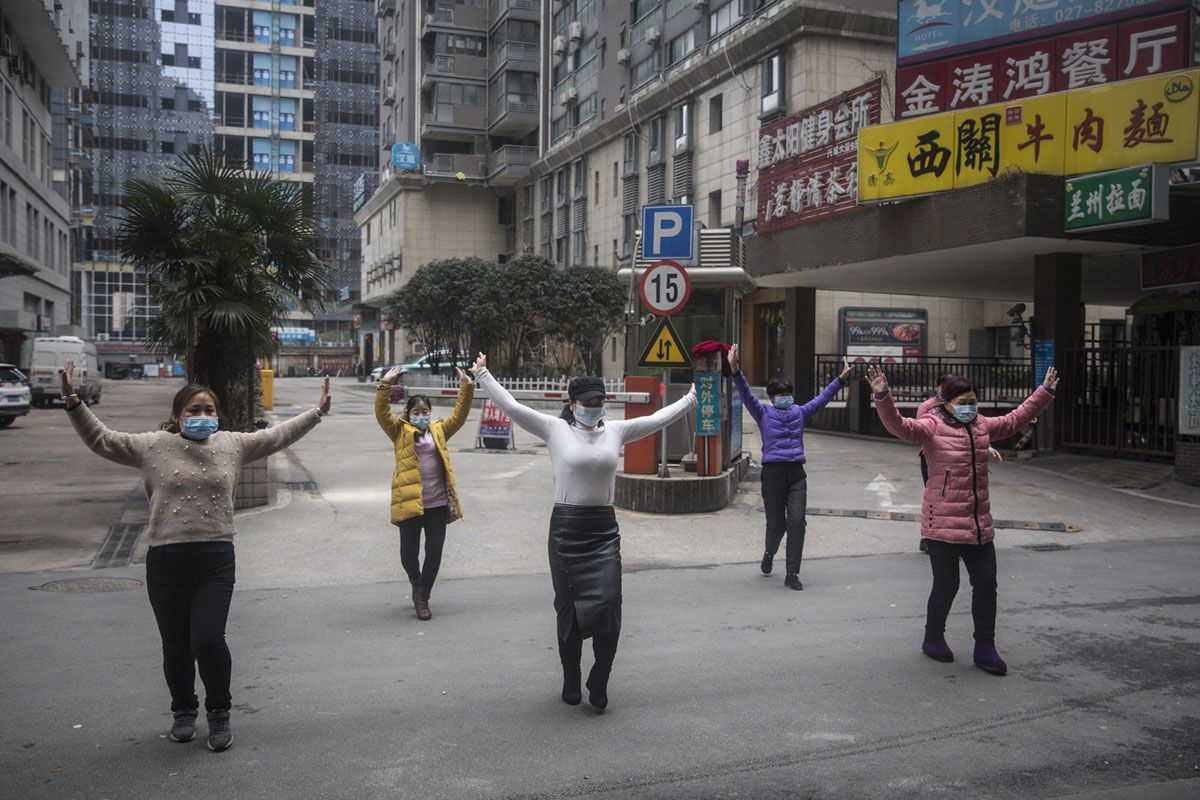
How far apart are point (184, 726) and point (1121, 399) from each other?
50.1 feet

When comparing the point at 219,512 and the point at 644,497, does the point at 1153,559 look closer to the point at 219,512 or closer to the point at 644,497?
the point at 644,497

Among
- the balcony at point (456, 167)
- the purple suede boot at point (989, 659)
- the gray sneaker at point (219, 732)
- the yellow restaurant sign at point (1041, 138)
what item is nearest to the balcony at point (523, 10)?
the balcony at point (456, 167)

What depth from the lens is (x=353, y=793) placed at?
4.29 metres

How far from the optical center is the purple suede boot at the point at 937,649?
6379 mm

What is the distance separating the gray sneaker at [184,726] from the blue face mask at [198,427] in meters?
1.27

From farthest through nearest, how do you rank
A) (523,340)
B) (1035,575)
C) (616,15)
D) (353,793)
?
(616,15), (523,340), (1035,575), (353,793)

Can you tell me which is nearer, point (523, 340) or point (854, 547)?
point (854, 547)

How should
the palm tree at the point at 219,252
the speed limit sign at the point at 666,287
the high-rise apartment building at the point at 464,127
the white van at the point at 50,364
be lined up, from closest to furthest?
1. the speed limit sign at the point at 666,287
2. the palm tree at the point at 219,252
3. the white van at the point at 50,364
4. the high-rise apartment building at the point at 464,127

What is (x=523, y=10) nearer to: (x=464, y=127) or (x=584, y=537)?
(x=464, y=127)

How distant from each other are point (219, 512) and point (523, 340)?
35177 mm

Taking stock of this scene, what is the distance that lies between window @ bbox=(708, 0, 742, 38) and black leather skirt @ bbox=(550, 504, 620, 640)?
120 feet

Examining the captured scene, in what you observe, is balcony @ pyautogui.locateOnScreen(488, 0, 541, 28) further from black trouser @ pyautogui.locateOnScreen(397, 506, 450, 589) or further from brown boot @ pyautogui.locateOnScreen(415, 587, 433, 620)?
brown boot @ pyautogui.locateOnScreen(415, 587, 433, 620)

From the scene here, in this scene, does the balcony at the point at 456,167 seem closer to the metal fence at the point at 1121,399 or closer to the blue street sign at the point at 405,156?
the blue street sign at the point at 405,156

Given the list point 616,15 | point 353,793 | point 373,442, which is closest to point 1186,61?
point 373,442
